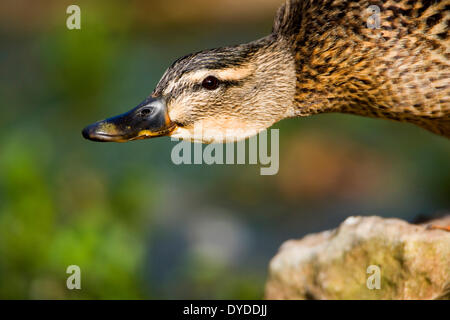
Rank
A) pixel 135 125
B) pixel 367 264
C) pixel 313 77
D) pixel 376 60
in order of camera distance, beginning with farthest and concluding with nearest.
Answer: pixel 313 77 → pixel 135 125 → pixel 376 60 → pixel 367 264

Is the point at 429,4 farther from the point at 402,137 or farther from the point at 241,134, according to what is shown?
the point at 402,137

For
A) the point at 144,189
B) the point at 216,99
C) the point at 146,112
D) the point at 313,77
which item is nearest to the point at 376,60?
the point at 313,77

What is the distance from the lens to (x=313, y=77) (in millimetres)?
3365

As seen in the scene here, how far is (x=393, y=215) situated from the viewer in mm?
5875

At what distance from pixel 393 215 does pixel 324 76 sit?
2884 millimetres

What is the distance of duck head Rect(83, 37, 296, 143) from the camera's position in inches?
128

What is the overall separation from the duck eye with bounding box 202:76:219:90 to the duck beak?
0.23 meters

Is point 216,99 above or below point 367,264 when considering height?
above

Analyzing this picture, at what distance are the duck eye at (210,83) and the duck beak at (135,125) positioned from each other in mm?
230

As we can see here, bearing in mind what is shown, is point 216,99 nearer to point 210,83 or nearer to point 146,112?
point 210,83

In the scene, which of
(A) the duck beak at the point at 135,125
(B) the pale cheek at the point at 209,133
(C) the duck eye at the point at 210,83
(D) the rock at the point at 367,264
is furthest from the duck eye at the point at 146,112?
(D) the rock at the point at 367,264

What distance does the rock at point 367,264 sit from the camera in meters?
2.88

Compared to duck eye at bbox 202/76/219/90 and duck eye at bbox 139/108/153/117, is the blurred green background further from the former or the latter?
duck eye at bbox 202/76/219/90

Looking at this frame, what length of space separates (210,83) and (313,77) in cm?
53
